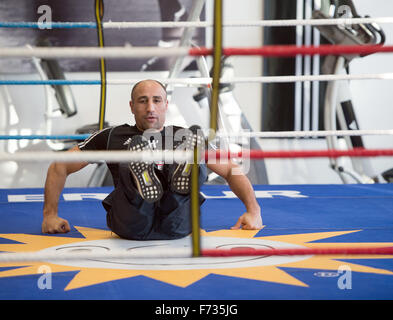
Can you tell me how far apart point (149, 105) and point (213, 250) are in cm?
71

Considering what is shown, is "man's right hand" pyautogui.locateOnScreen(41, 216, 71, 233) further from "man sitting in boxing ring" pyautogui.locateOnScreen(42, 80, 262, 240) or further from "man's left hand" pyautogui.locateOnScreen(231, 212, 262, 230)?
"man's left hand" pyautogui.locateOnScreen(231, 212, 262, 230)

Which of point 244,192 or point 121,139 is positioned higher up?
point 121,139

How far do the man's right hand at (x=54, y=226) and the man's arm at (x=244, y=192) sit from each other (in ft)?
1.42

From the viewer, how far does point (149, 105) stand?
145 cm

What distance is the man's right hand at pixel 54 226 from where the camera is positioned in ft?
4.73

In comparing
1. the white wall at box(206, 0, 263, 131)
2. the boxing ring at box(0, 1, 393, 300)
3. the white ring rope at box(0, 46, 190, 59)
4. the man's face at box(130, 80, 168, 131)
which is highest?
the white wall at box(206, 0, 263, 131)

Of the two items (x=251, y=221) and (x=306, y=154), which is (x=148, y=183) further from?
(x=306, y=154)

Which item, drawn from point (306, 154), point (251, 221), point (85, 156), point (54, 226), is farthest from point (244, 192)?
point (85, 156)

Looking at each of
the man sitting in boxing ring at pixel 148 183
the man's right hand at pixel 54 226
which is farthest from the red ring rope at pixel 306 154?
the man's right hand at pixel 54 226

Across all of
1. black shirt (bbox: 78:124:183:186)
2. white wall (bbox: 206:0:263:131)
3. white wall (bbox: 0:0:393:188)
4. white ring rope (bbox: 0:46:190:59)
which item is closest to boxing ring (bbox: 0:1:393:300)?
white ring rope (bbox: 0:46:190:59)

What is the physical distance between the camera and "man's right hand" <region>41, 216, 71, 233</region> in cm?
144

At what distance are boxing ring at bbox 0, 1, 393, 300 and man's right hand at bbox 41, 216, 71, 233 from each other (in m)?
0.03
